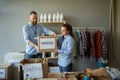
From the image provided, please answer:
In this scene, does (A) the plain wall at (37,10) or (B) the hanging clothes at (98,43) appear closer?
(B) the hanging clothes at (98,43)

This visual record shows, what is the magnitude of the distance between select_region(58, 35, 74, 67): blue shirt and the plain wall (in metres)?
1.82

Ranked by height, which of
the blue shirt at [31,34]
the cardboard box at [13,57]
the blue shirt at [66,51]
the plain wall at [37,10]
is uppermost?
the plain wall at [37,10]

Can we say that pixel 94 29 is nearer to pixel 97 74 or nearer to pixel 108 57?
pixel 108 57

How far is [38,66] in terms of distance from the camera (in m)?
2.87

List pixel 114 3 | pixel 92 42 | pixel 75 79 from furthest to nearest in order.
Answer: pixel 114 3
pixel 92 42
pixel 75 79

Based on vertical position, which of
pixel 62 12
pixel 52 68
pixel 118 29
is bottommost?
pixel 52 68

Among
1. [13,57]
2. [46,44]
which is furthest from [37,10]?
[46,44]

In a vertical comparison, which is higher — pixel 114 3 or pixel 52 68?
pixel 114 3

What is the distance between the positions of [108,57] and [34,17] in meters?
2.67

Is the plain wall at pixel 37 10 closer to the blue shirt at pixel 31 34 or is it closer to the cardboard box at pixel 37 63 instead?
the blue shirt at pixel 31 34

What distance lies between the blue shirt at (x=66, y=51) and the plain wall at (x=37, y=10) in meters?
1.82

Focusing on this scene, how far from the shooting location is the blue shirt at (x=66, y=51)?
3.96 metres

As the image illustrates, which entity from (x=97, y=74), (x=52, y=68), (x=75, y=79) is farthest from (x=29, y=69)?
(x=52, y=68)

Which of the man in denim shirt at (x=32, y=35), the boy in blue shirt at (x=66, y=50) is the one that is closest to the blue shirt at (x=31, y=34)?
the man in denim shirt at (x=32, y=35)
